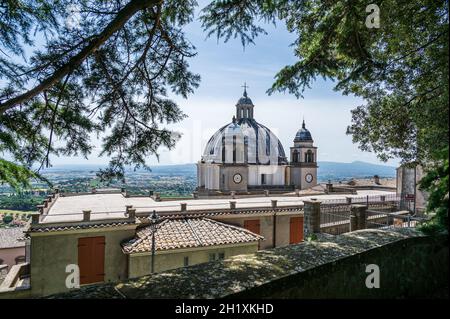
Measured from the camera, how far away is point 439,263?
336 cm

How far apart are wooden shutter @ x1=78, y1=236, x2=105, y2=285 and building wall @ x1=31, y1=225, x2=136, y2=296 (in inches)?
6.5

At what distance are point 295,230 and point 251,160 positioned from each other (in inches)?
1050

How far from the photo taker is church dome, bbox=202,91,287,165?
39.7m

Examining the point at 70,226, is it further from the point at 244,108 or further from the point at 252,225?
the point at 244,108

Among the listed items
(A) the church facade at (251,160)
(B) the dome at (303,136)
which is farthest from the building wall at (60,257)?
(B) the dome at (303,136)

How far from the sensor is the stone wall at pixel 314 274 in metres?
2.27

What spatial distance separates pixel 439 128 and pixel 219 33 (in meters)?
4.33

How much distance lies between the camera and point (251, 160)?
43.8m

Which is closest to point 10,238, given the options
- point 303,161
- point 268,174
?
point 268,174

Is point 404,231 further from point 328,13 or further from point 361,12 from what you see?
point 328,13

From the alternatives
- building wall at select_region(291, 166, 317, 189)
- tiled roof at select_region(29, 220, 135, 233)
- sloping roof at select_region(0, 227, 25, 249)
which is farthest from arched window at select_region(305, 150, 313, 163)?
sloping roof at select_region(0, 227, 25, 249)

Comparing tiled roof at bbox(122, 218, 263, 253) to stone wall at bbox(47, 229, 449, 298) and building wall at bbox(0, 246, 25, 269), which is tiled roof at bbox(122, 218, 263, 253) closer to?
stone wall at bbox(47, 229, 449, 298)

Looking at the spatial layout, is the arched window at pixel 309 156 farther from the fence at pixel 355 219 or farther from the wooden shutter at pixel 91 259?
the wooden shutter at pixel 91 259
